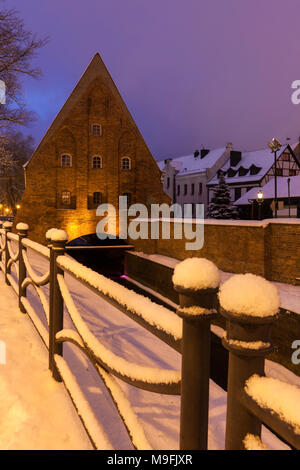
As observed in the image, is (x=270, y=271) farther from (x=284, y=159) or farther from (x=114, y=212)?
(x=284, y=159)

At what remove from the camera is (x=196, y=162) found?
1838 inches

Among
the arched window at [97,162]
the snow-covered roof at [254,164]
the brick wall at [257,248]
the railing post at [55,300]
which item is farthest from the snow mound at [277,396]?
the snow-covered roof at [254,164]

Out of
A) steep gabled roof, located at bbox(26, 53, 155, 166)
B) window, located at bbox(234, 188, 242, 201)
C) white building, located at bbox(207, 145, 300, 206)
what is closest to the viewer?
steep gabled roof, located at bbox(26, 53, 155, 166)

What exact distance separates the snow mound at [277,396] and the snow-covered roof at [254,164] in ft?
123

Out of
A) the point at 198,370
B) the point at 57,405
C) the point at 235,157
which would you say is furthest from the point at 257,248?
the point at 235,157

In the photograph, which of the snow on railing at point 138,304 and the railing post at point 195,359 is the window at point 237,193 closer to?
the snow on railing at point 138,304

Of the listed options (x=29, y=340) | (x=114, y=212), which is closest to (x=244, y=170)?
(x=114, y=212)

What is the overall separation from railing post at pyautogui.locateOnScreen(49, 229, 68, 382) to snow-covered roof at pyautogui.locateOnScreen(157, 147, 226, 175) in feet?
138

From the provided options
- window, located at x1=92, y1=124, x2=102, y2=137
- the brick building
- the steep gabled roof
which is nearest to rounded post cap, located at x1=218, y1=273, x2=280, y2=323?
the brick building

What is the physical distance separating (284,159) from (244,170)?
4.25 m

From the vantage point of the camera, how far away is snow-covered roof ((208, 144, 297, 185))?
36.9m

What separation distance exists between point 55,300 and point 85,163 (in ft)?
79.1

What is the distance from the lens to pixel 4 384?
302 cm

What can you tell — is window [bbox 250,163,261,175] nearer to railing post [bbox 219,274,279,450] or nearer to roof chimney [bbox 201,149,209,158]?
roof chimney [bbox 201,149,209,158]
